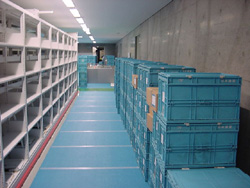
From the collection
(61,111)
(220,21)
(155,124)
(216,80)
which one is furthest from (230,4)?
(61,111)

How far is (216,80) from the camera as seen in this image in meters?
2.86

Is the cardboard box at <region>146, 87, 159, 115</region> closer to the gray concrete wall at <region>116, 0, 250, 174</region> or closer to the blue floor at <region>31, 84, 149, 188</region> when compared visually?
the gray concrete wall at <region>116, 0, 250, 174</region>

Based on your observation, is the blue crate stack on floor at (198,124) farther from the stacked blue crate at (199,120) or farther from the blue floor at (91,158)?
the blue floor at (91,158)

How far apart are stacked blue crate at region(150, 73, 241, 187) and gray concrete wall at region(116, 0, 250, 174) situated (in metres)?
0.42

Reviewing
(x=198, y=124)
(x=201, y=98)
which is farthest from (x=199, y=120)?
(x=201, y=98)

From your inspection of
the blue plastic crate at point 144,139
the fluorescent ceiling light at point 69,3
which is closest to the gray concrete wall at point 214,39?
the blue plastic crate at point 144,139

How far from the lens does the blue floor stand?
411 centimetres

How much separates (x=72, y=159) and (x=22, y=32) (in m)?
2.66

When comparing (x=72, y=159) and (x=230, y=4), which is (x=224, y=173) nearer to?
(x=230, y=4)

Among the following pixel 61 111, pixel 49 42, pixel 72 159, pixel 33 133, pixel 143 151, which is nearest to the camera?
pixel 143 151

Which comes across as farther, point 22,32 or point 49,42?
point 49,42

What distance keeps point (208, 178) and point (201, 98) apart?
90 cm

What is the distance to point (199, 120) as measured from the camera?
9.48ft

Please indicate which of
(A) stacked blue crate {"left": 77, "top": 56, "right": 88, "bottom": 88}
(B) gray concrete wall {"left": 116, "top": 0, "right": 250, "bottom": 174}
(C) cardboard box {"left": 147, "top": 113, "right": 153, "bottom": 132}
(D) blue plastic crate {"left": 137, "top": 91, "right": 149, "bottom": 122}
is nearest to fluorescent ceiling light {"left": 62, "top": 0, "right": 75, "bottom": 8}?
(B) gray concrete wall {"left": 116, "top": 0, "right": 250, "bottom": 174}
